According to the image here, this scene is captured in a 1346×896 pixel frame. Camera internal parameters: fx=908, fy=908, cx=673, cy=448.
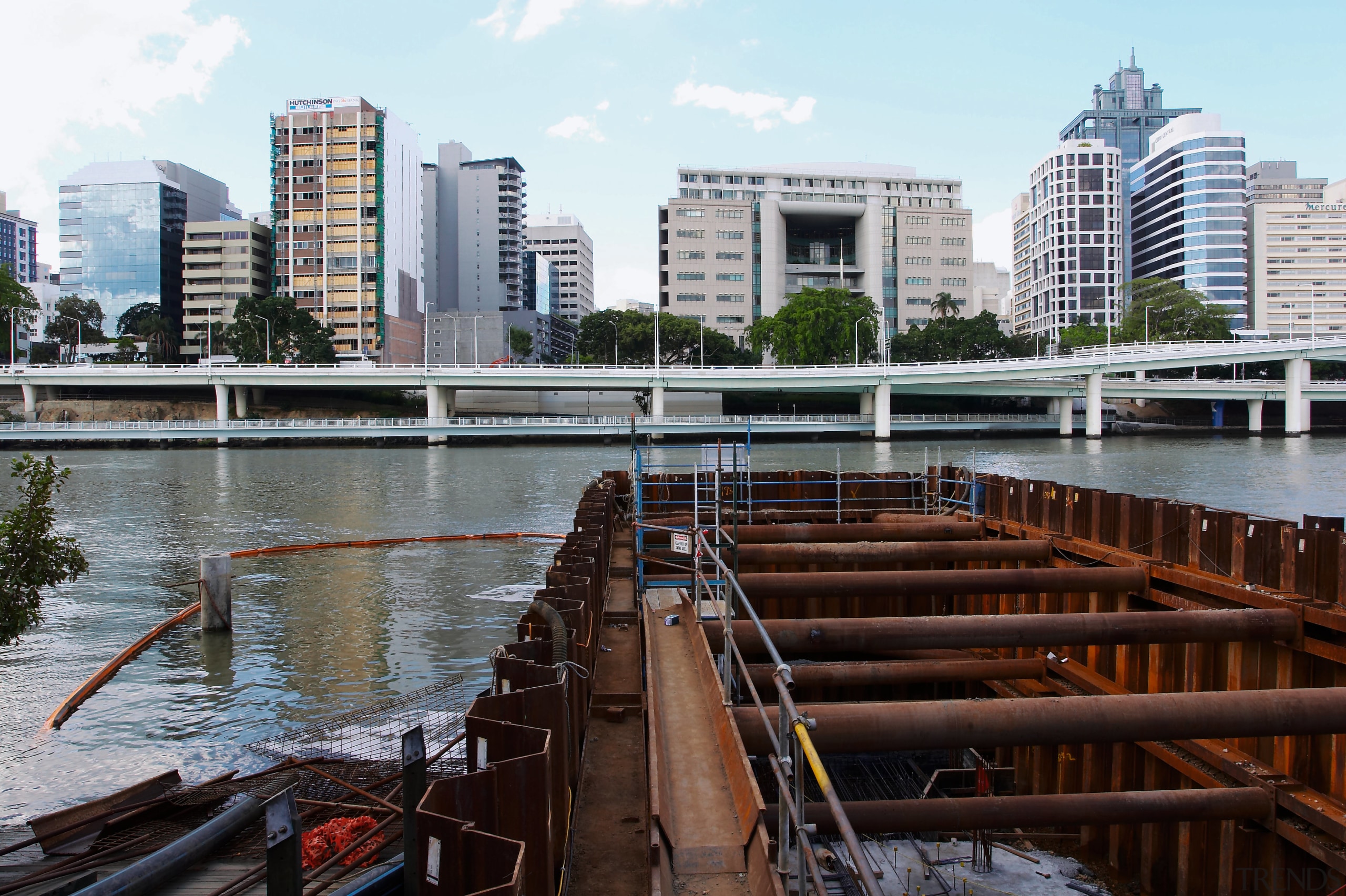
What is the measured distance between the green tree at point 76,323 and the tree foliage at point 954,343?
113264 mm

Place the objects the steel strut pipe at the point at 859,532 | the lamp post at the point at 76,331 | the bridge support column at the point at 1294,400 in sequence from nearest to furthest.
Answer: the steel strut pipe at the point at 859,532, the bridge support column at the point at 1294,400, the lamp post at the point at 76,331

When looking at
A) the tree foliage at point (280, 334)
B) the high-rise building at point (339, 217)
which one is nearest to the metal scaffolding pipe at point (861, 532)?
the tree foliage at point (280, 334)

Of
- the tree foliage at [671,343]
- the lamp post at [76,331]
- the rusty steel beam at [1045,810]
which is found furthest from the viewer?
the lamp post at [76,331]

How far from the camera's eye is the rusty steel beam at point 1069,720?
6949 millimetres

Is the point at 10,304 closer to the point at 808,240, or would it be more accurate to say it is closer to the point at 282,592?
the point at 808,240

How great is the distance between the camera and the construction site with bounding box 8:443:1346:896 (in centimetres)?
516

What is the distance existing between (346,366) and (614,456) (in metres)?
32.9

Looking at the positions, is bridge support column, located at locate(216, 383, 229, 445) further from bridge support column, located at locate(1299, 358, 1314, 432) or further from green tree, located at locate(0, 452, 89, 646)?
bridge support column, located at locate(1299, 358, 1314, 432)

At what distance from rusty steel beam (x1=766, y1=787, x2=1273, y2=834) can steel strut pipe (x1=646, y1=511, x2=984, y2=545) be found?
8.39 m

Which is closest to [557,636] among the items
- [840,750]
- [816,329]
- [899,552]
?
[840,750]

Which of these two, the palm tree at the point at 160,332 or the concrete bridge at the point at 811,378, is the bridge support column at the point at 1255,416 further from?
the palm tree at the point at 160,332

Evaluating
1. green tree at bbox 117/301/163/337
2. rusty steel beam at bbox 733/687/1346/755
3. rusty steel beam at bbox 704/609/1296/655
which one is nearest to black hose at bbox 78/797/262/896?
rusty steel beam at bbox 733/687/1346/755

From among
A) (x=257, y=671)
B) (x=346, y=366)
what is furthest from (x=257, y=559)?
(x=346, y=366)

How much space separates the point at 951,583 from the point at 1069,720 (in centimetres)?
502
